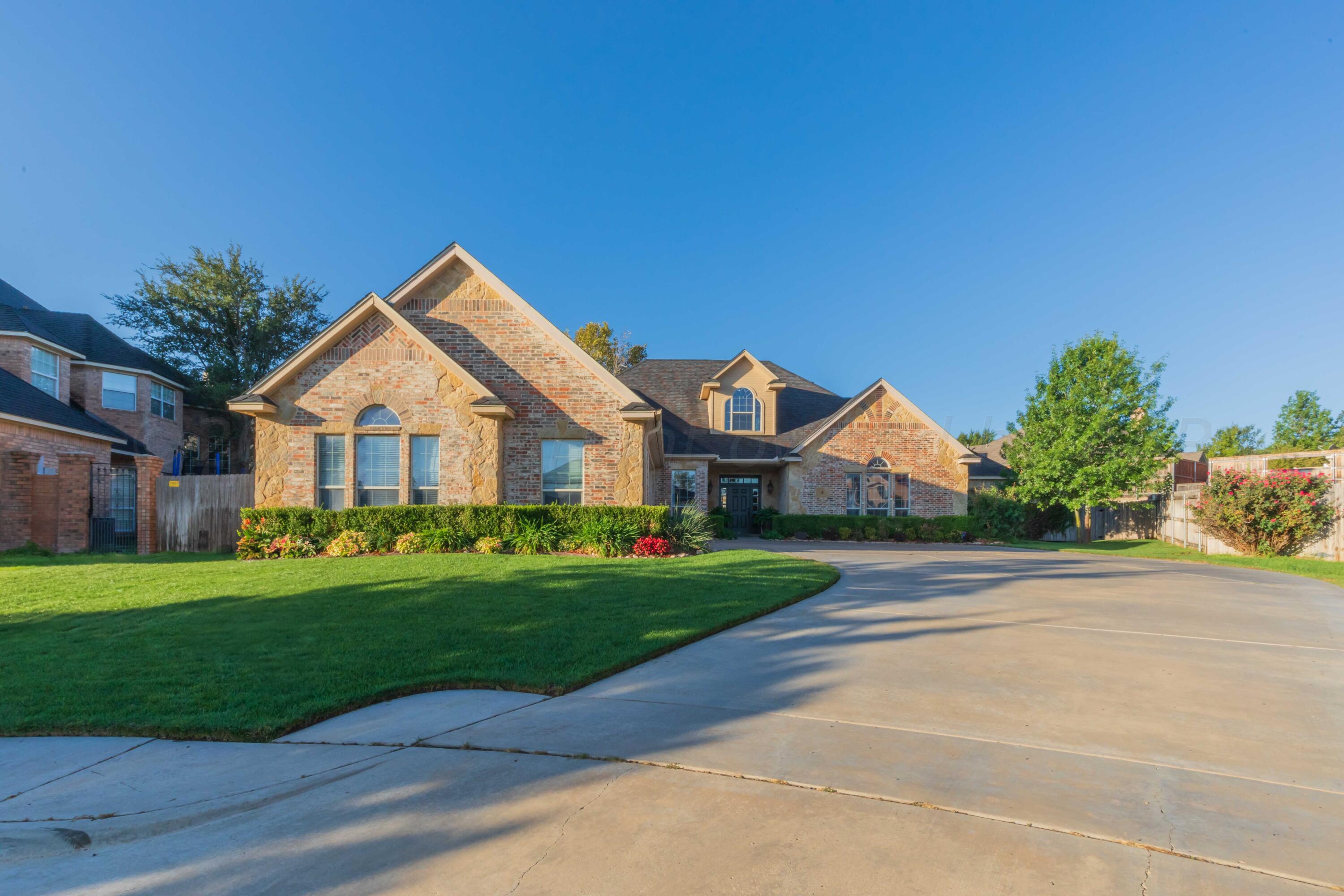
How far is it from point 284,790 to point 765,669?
12.5 feet

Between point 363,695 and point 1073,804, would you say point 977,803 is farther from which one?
point 363,695

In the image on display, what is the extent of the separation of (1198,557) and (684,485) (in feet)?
52.9

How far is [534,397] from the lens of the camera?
16609mm

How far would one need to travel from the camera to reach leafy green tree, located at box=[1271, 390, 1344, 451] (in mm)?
42031

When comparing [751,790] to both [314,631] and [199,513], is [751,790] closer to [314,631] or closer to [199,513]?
[314,631]

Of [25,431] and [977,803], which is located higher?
[25,431]

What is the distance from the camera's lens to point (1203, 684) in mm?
5625

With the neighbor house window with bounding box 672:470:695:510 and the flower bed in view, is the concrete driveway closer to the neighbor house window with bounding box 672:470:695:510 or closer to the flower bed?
the flower bed

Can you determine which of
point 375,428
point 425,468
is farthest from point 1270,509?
point 375,428

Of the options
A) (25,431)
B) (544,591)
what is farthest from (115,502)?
(544,591)

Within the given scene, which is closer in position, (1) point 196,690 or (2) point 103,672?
(1) point 196,690

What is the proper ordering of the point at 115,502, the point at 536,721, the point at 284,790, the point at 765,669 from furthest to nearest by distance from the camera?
1. the point at 115,502
2. the point at 765,669
3. the point at 536,721
4. the point at 284,790

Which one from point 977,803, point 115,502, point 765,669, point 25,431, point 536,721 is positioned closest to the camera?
point 977,803

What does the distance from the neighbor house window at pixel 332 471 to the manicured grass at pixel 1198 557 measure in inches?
825
